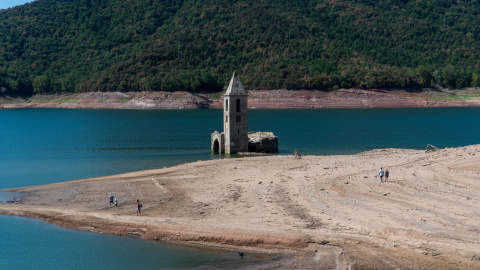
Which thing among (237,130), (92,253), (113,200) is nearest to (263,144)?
(237,130)

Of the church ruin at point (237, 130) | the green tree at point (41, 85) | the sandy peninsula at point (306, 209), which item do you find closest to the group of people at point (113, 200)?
the sandy peninsula at point (306, 209)

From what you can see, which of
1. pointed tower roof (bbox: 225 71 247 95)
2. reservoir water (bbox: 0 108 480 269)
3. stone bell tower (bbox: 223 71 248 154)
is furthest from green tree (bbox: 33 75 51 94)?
stone bell tower (bbox: 223 71 248 154)

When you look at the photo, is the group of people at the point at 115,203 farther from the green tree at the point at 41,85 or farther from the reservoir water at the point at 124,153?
the green tree at the point at 41,85

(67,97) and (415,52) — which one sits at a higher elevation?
(415,52)

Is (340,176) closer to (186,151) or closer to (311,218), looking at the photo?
(311,218)

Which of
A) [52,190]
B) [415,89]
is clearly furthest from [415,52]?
[52,190]

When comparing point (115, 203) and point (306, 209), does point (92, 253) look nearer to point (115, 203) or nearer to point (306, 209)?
point (115, 203)

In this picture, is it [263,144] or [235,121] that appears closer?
[235,121]
